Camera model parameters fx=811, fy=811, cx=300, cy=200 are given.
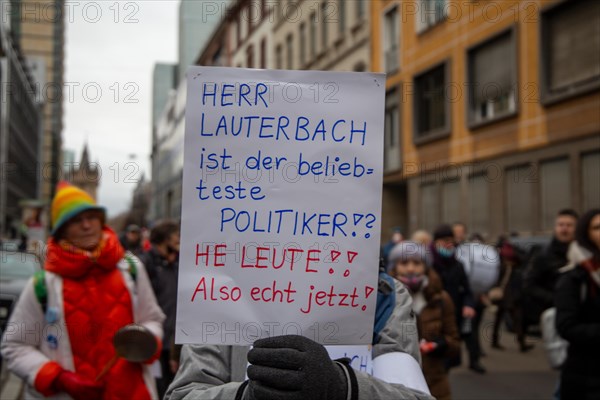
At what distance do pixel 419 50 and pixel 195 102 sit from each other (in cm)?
2255

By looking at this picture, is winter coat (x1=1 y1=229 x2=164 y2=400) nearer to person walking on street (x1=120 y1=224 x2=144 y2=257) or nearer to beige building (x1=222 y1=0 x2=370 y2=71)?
person walking on street (x1=120 y1=224 x2=144 y2=257)

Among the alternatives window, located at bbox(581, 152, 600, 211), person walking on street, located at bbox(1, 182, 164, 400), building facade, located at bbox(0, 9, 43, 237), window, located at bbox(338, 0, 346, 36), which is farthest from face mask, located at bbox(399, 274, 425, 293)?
building facade, located at bbox(0, 9, 43, 237)

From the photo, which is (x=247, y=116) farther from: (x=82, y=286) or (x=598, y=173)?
(x=598, y=173)

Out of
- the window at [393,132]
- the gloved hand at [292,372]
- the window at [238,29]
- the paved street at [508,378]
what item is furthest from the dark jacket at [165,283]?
the window at [238,29]

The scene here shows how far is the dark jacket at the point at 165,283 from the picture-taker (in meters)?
6.46

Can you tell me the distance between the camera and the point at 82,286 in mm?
3826

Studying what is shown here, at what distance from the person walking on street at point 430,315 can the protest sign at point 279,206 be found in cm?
335

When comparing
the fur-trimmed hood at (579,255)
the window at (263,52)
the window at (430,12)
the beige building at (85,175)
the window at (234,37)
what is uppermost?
the window at (234,37)

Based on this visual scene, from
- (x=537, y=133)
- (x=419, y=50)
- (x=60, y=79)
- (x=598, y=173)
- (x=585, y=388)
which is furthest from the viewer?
(x=60, y=79)

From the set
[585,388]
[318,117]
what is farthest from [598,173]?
[318,117]

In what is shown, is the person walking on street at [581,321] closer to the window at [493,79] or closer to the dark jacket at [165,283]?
the dark jacket at [165,283]

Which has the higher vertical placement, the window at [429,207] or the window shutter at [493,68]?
the window shutter at [493,68]

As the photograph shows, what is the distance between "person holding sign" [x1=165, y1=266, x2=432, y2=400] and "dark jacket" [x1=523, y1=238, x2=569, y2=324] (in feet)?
16.7

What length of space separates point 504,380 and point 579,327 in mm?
4857
